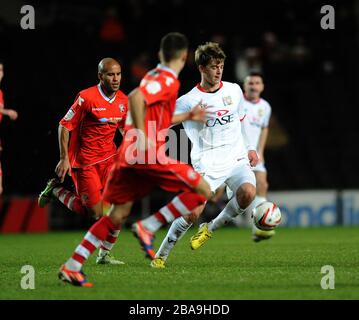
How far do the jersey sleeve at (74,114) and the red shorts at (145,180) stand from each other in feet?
8.40

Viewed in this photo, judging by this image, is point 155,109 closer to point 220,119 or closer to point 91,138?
point 220,119

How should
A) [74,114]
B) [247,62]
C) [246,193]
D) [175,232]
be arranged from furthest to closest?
[247,62], [74,114], [246,193], [175,232]

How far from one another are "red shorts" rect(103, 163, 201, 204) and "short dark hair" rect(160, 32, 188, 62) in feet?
2.76

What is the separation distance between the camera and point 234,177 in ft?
28.9

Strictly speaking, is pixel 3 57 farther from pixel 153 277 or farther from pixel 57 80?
pixel 153 277

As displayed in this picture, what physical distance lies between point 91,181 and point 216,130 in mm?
1633

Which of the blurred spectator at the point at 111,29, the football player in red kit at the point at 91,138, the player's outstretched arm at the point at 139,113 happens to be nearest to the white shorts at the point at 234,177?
the football player in red kit at the point at 91,138

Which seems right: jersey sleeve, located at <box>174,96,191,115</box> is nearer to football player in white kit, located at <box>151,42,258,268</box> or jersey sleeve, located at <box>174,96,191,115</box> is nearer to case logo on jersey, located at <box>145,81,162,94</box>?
football player in white kit, located at <box>151,42,258,268</box>

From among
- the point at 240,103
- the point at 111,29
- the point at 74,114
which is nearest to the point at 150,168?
the point at 240,103

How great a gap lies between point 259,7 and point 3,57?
20.9 feet

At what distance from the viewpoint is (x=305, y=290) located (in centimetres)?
656

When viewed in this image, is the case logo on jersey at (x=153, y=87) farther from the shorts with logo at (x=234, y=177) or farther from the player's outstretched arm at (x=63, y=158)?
the player's outstretched arm at (x=63, y=158)
